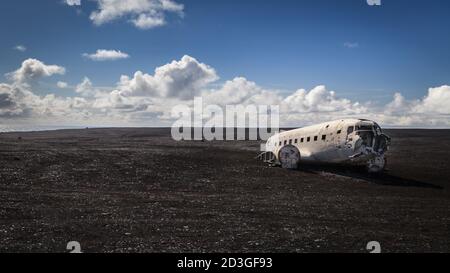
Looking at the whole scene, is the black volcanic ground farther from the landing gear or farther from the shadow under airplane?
the landing gear

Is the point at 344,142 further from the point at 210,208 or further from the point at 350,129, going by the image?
the point at 210,208

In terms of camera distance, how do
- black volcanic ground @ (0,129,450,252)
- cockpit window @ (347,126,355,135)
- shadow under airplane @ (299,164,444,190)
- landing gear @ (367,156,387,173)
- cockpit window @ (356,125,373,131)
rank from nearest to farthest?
black volcanic ground @ (0,129,450,252) → shadow under airplane @ (299,164,444,190) → cockpit window @ (356,125,373,131) → cockpit window @ (347,126,355,135) → landing gear @ (367,156,387,173)

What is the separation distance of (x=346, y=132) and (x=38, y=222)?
25.6 meters

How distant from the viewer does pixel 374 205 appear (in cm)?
2266

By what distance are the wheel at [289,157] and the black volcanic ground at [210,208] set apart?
1.23 meters

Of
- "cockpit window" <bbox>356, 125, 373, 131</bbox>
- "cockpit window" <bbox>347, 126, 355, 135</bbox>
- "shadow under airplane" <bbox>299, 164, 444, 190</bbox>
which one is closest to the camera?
"shadow under airplane" <bbox>299, 164, 444, 190</bbox>

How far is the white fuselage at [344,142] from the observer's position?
1337 inches

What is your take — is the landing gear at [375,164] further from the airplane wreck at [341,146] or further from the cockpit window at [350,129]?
the cockpit window at [350,129]

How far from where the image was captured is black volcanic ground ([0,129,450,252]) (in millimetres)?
14992


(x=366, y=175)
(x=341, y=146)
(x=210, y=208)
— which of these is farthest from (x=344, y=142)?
(x=210, y=208)

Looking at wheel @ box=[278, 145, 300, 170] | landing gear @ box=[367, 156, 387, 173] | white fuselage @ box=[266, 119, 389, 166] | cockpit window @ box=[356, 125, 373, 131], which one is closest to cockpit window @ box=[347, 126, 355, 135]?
white fuselage @ box=[266, 119, 389, 166]

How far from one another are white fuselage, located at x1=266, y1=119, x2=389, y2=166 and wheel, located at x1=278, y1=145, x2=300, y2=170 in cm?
66

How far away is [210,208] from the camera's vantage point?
20891mm
